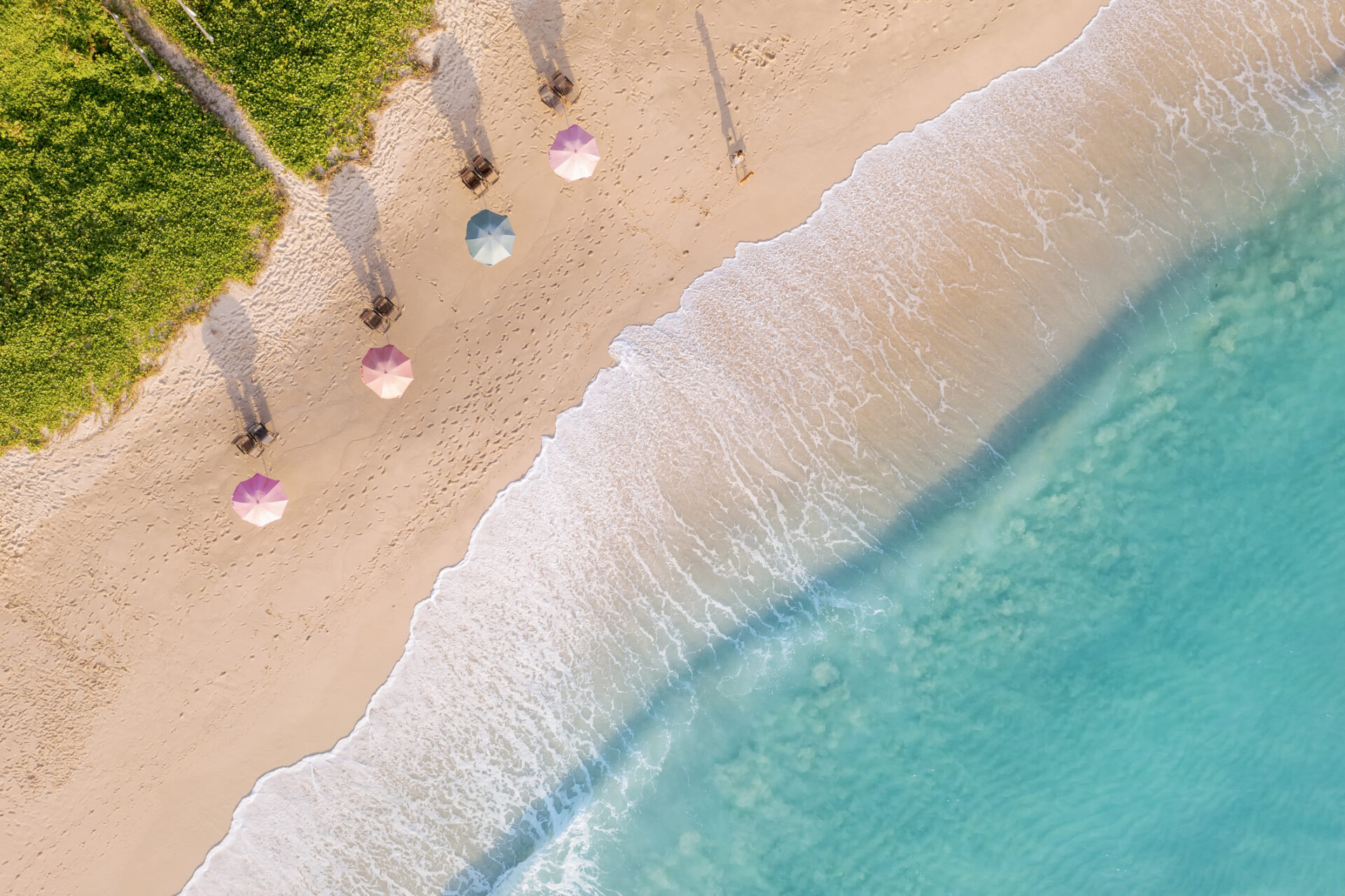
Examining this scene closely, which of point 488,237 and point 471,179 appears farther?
point 471,179

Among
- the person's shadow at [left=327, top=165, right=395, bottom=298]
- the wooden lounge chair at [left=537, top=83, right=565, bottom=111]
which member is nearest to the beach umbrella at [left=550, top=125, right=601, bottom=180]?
the wooden lounge chair at [left=537, top=83, right=565, bottom=111]

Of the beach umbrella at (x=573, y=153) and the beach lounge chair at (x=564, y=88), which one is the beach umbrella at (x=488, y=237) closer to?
the beach umbrella at (x=573, y=153)

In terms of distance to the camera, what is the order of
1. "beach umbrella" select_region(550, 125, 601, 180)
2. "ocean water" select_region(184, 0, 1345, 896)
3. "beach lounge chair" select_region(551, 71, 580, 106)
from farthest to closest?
"ocean water" select_region(184, 0, 1345, 896)
"beach lounge chair" select_region(551, 71, 580, 106)
"beach umbrella" select_region(550, 125, 601, 180)

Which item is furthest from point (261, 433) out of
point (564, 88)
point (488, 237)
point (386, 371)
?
point (564, 88)

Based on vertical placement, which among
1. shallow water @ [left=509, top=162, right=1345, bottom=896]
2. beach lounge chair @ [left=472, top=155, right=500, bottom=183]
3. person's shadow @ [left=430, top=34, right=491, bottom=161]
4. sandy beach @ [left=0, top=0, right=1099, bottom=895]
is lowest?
shallow water @ [left=509, top=162, right=1345, bottom=896]

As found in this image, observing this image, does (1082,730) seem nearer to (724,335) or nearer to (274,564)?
(724,335)

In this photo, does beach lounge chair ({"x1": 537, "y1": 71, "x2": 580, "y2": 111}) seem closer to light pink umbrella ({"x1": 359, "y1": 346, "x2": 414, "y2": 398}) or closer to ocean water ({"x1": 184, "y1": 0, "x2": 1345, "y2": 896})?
ocean water ({"x1": 184, "y1": 0, "x2": 1345, "y2": 896})

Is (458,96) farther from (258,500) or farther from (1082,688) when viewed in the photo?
(1082,688)
